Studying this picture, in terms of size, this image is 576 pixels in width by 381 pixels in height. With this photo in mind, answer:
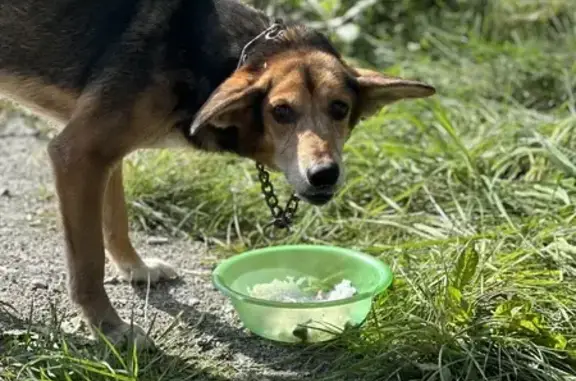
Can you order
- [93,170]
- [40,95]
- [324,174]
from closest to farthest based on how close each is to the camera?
[324,174]
[93,170]
[40,95]

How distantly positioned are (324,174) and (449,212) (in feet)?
5.30

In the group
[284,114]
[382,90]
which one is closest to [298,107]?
[284,114]

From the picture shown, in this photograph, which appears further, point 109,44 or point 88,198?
point 109,44

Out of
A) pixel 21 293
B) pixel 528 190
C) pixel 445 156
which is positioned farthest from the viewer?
pixel 445 156

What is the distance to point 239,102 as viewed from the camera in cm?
327

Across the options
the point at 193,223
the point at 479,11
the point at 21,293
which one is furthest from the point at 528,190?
the point at 479,11

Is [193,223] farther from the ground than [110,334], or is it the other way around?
[110,334]

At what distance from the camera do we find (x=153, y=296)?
3.99 meters

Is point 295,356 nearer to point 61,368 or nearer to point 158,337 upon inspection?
point 158,337

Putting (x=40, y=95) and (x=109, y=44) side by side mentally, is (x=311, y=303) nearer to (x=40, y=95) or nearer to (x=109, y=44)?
(x=109, y=44)

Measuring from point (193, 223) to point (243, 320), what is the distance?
126 centimetres

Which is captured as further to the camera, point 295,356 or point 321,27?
point 321,27

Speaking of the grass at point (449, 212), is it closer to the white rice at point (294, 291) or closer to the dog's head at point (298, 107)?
the white rice at point (294, 291)

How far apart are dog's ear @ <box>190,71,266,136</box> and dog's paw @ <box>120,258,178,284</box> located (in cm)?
92
